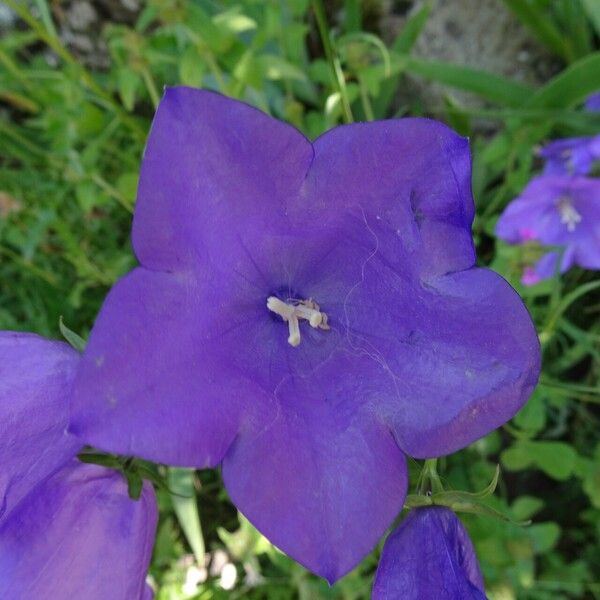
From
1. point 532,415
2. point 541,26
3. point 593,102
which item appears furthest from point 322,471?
point 541,26

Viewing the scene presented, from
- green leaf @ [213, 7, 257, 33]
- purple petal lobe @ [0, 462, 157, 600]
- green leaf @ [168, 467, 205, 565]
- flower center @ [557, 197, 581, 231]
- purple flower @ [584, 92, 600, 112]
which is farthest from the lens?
purple flower @ [584, 92, 600, 112]

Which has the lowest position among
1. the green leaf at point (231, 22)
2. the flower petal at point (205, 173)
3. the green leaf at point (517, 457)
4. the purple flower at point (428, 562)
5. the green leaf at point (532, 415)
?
the green leaf at point (517, 457)

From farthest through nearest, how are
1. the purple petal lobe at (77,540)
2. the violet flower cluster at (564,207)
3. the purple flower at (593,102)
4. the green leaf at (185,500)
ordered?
the purple flower at (593,102)
the violet flower cluster at (564,207)
the green leaf at (185,500)
the purple petal lobe at (77,540)

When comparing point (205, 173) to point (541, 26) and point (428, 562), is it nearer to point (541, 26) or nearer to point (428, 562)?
point (428, 562)

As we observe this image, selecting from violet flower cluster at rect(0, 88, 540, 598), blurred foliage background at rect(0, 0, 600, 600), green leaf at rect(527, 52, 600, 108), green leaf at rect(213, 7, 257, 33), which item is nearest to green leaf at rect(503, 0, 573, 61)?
blurred foliage background at rect(0, 0, 600, 600)

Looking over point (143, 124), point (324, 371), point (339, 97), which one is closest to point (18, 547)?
point (324, 371)

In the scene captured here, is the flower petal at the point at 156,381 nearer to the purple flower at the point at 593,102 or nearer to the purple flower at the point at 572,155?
A: the purple flower at the point at 572,155

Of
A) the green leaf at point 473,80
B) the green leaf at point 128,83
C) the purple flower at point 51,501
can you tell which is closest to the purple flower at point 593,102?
the green leaf at point 473,80

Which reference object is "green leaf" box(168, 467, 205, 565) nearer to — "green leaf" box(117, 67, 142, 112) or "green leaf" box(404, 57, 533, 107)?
"green leaf" box(117, 67, 142, 112)
